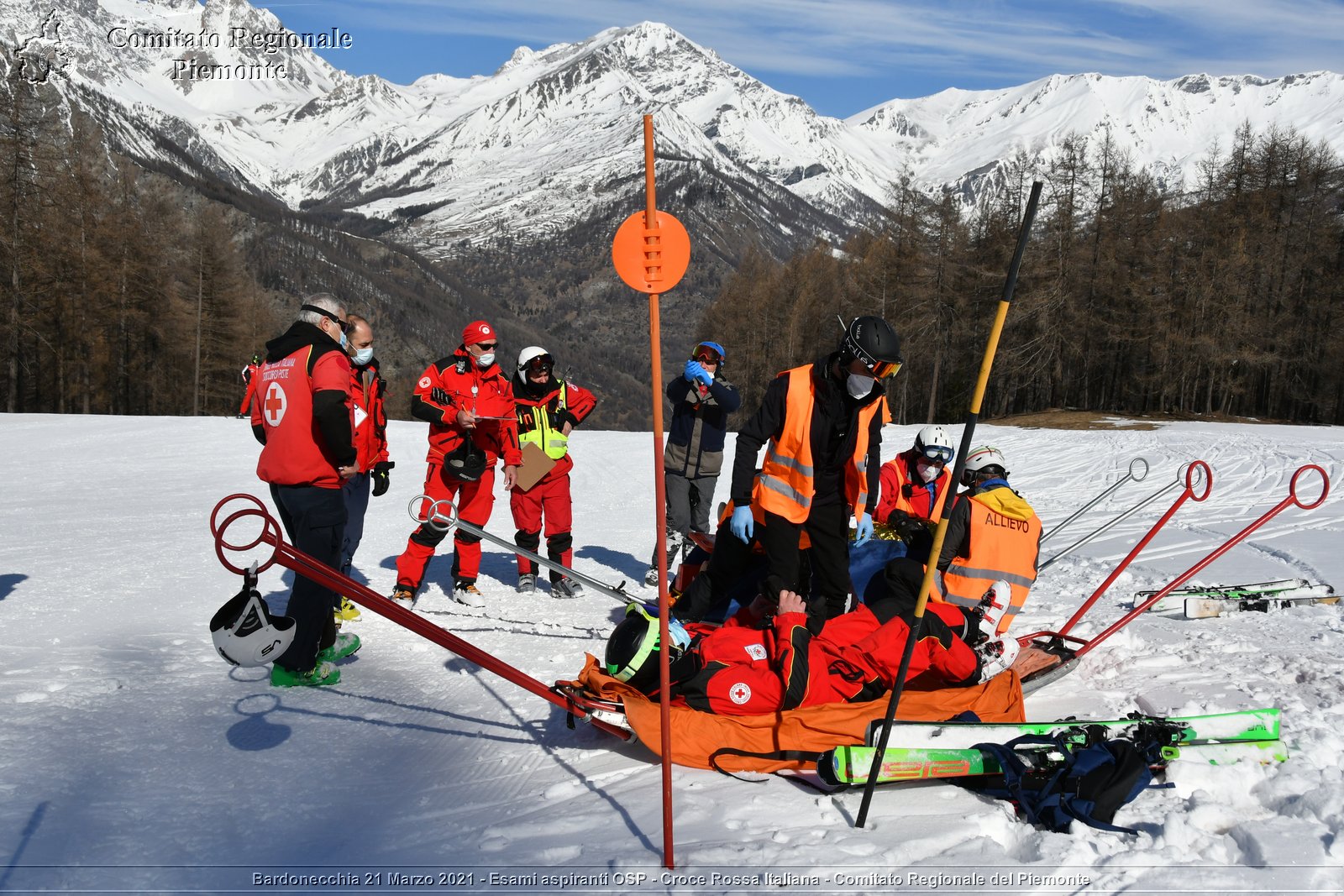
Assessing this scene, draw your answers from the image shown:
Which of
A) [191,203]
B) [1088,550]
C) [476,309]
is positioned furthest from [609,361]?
[1088,550]

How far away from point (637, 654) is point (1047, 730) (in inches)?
67.6

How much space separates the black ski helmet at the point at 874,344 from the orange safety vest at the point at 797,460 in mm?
357

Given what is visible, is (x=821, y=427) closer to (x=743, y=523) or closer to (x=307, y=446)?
(x=743, y=523)

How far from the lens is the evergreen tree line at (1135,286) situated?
32281mm

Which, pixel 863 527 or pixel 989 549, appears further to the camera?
pixel 863 527

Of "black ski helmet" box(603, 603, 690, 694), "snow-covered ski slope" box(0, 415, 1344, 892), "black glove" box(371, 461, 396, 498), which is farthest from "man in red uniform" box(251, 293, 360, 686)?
"black glove" box(371, 461, 396, 498)

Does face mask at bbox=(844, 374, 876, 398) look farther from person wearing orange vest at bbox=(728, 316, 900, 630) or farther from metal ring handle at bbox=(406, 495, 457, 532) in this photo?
metal ring handle at bbox=(406, 495, 457, 532)

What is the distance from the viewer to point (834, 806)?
310cm

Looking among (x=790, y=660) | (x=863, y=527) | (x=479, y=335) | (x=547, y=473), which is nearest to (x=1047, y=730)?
(x=790, y=660)

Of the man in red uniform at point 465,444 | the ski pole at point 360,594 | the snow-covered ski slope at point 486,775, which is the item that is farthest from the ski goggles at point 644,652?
the man in red uniform at point 465,444

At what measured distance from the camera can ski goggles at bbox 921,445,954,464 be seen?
5980 millimetres

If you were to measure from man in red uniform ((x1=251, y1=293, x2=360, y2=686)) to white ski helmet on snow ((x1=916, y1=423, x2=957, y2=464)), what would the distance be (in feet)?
12.4

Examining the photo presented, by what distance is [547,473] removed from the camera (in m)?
6.68

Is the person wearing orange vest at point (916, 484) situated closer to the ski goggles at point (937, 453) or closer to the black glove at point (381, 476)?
the ski goggles at point (937, 453)
